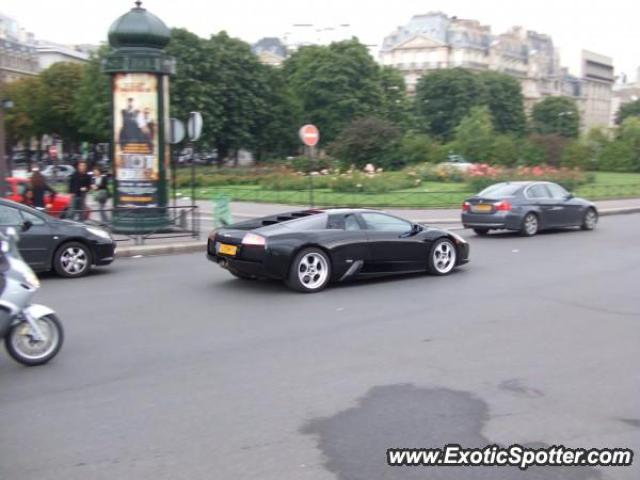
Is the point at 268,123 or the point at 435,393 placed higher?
the point at 268,123

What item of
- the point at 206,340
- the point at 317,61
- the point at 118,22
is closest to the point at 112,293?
the point at 206,340

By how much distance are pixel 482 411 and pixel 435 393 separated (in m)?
0.52

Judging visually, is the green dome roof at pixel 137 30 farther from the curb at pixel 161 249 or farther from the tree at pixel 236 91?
the tree at pixel 236 91

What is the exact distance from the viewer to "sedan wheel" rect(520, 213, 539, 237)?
19.0 metres

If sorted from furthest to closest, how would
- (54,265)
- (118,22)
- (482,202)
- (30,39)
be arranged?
(30,39), (482,202), (118,22), (54,265)

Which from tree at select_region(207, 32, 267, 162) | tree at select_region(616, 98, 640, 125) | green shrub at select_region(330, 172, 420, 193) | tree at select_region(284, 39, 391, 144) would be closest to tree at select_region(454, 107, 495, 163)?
tree at select_region(284, 39, 391, 144)

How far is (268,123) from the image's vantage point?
208 feet

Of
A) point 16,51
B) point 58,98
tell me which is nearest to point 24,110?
point 58,98

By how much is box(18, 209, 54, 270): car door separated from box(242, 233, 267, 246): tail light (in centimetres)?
347

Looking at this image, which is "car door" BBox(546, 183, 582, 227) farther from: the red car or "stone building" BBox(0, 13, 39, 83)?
"stone building" BBox(0, 13, 39, 83)

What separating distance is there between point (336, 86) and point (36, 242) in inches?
2341

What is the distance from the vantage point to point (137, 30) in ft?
57.9

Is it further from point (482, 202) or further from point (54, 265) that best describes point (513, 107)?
point (54, 265)

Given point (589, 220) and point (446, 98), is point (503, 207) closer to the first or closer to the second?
point (589, 220)
